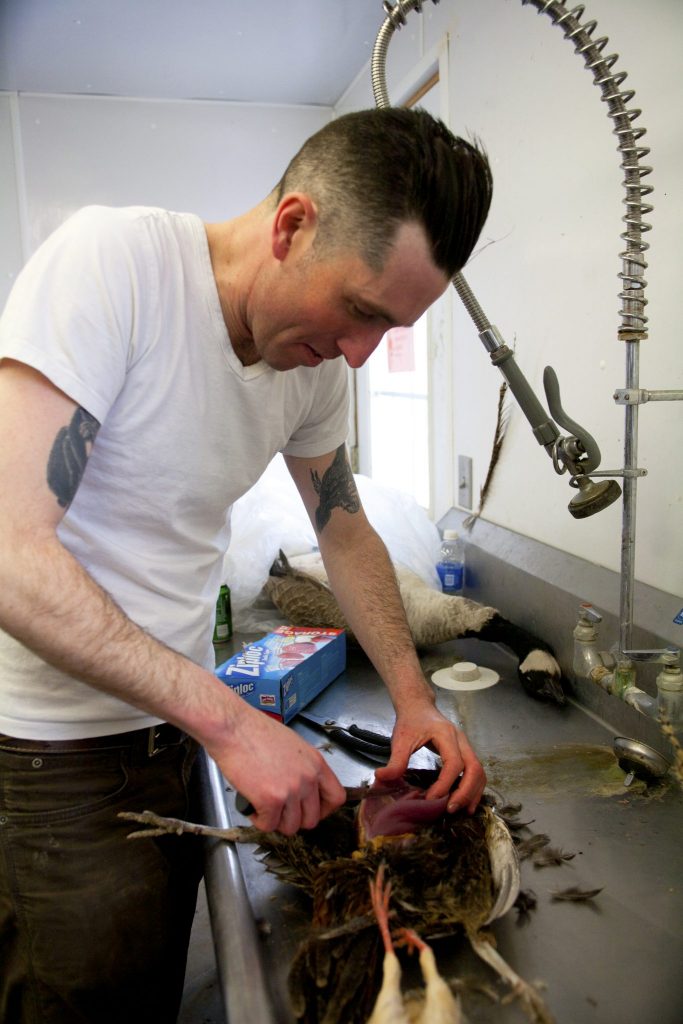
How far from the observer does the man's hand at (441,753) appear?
2.88ft

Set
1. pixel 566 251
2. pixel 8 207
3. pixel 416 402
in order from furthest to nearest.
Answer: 1. pixel 8 207
2. pixel 416 402
3. pixel 566 251

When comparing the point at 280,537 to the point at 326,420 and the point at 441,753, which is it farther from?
the point at 441,753

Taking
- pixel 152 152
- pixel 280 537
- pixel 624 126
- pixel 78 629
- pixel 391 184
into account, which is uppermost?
pixel 152 152

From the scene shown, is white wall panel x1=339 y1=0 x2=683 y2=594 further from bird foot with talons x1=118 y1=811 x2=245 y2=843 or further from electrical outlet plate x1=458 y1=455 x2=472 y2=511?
bird foot with talons x1=118 y1=811 x2=245 y2=843

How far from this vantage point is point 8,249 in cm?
294

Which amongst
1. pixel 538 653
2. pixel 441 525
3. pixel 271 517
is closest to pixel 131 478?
Result: pixel 538 653

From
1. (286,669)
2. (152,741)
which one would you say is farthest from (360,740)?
(152,741)

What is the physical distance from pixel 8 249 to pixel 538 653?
261 centimetres

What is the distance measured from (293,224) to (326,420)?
0.41 m

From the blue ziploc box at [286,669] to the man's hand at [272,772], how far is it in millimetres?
448

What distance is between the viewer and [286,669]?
1258 mm

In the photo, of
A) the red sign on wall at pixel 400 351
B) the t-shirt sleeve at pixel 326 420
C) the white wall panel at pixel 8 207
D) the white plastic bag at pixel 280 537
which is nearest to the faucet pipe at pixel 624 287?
the t-shirt sleeve at pixel 326 420

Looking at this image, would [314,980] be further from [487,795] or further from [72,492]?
[72,492]

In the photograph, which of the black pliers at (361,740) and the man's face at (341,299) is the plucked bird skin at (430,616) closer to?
the black pliers at (361,740)
